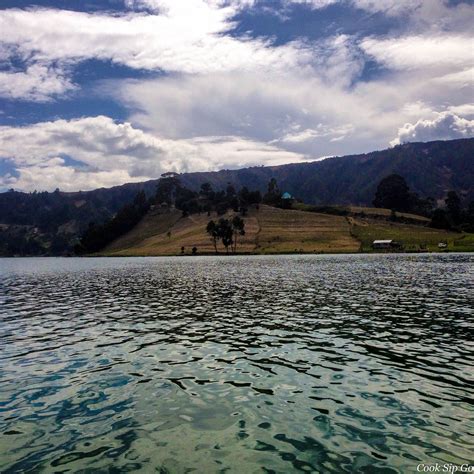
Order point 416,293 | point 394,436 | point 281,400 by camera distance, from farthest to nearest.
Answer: point 416,293 → point 281,400 → point 394,436

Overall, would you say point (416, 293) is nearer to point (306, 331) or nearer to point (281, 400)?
point (306, 331)

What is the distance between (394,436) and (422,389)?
5.55m

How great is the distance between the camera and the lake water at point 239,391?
1377cm

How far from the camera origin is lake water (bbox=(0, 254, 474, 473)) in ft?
45.2

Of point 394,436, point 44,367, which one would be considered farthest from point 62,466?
point 44,367

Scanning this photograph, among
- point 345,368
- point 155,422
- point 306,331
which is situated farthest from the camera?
point 306,331

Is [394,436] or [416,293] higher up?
[394,436]

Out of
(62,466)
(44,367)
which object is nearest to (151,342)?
(44,367)

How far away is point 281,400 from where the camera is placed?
60.7 ft

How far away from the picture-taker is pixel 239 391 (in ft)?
65.0

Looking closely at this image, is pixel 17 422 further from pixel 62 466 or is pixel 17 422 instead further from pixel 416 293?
pixel 416 293

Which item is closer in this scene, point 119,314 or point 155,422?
point 155,422

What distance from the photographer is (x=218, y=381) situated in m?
21.2

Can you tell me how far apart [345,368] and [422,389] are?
438cm
